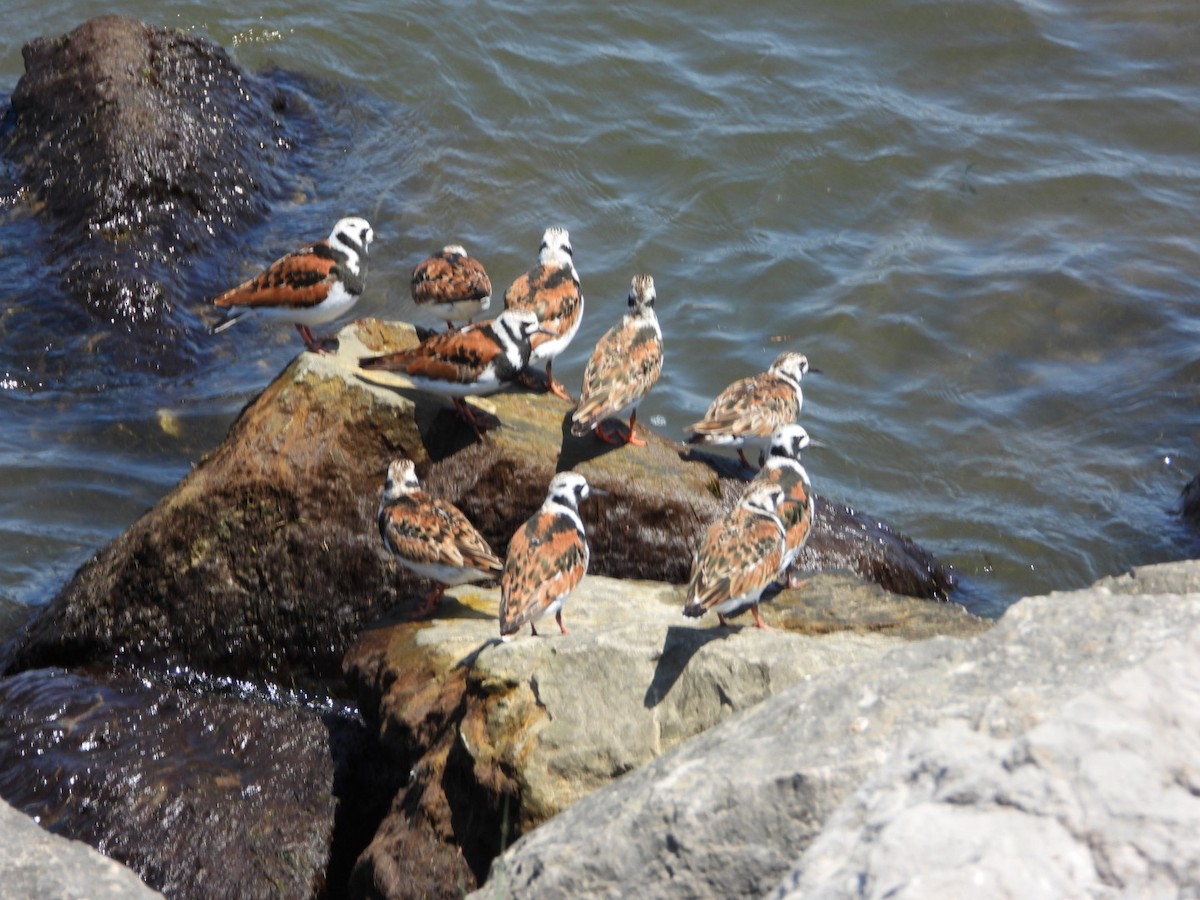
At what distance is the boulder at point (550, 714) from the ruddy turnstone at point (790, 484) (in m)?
0.75

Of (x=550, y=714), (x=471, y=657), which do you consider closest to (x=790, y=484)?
(x=471, y=657)

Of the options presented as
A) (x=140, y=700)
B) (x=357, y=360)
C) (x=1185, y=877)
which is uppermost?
(x=1185, y=877)

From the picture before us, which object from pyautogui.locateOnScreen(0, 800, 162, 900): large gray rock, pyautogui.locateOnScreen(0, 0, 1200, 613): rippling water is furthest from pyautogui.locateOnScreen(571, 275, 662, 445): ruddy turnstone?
pyautogui.locateOnScreen(0, 800, 162, 900): large gray rock

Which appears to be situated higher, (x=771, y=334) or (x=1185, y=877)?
(x=1185, y=877)

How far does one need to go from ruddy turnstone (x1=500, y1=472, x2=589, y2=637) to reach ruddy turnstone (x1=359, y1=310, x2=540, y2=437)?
3.03ft

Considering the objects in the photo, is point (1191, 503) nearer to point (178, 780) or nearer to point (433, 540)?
point (433, 540)

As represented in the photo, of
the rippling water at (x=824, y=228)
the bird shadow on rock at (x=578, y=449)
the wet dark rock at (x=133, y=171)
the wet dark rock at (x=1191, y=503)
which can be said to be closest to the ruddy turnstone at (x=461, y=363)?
the bird shadow on rock at (x=578, y=449)

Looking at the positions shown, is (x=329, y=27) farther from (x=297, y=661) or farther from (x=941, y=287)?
(x=297, y=661)

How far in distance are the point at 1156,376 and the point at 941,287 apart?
2186 mm

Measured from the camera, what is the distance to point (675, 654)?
5777 millimetres

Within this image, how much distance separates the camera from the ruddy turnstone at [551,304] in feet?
28.6

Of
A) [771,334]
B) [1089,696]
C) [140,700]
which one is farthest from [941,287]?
[1089,696]

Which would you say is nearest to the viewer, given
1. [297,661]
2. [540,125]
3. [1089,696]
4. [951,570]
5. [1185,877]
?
[1185,877]

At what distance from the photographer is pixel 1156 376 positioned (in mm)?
11977
